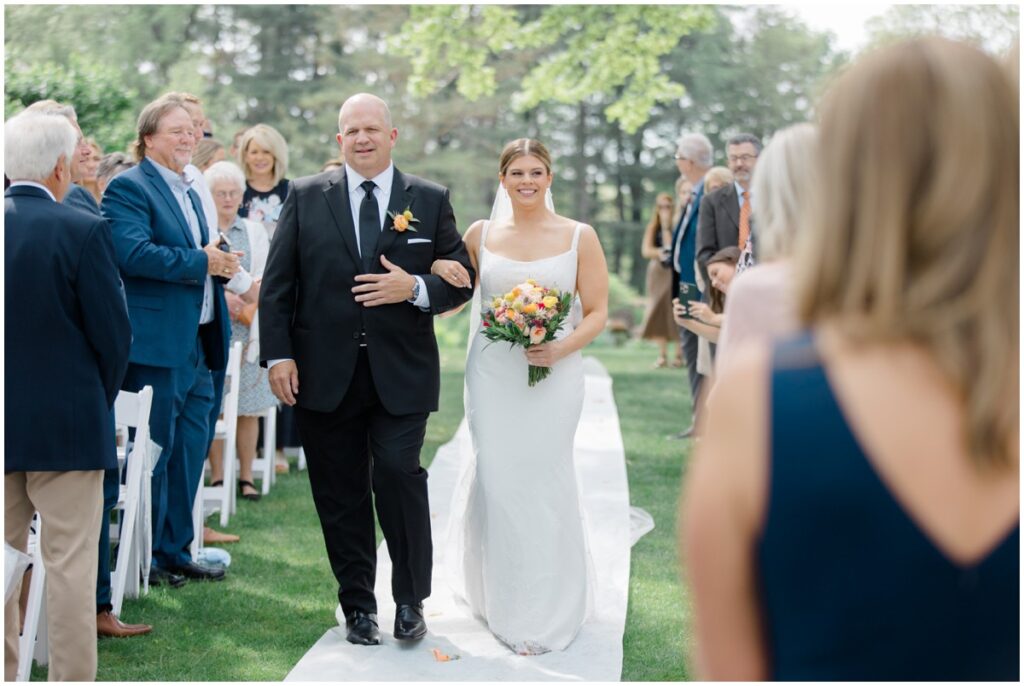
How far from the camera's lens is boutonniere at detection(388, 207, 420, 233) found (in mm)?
5453

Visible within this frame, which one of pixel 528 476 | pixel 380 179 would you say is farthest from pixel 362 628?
pixel 380 179

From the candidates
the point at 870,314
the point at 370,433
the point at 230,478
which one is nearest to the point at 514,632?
the point at 370,433

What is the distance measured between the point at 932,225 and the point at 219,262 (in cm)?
483

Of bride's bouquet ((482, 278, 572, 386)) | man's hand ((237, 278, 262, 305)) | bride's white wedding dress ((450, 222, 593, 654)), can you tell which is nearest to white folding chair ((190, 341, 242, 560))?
man's hand ((237, 278, 262, 305))

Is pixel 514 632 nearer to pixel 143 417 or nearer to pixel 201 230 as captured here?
pixel 143 417

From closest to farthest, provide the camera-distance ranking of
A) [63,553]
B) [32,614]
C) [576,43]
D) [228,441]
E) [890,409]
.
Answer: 1. [890,409]
2. [63,553]
3. [32,614]
4. [228,441]
5. [576,43]

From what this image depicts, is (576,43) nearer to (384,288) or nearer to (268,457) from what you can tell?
(268,457)

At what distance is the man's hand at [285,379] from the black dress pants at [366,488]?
0.14m

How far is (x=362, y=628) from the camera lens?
544cm

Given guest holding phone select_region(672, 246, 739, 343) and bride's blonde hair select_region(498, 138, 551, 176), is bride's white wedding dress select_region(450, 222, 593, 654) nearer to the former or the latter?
bride's blonde hair select_region(498, 138, 551, 176)

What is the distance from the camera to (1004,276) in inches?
61.1

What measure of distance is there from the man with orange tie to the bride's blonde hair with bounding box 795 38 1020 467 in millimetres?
6998

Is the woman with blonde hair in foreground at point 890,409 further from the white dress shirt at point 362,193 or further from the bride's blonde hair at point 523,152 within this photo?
the bride's blonde hair at point 523,152

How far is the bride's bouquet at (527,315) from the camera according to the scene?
547cm
